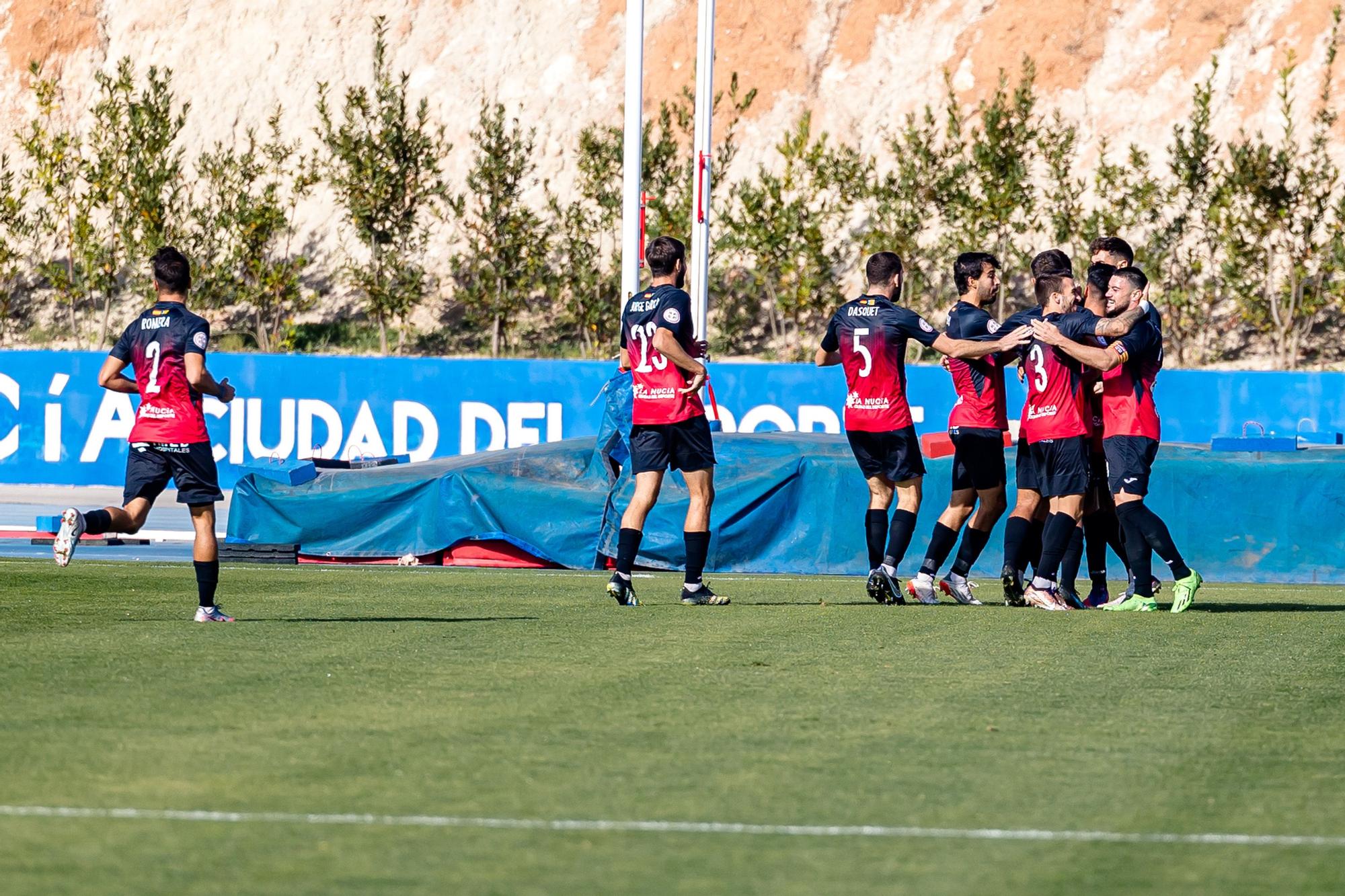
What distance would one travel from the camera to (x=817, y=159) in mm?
34656

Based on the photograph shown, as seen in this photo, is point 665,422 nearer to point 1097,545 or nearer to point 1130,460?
point 1130,460

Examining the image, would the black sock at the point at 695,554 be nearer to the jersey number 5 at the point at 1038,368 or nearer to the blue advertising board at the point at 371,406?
the jersey number 5 at the point at 1038,368

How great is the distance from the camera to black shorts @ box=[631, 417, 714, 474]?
10711 mm

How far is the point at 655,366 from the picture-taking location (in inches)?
420

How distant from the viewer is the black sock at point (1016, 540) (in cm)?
1086

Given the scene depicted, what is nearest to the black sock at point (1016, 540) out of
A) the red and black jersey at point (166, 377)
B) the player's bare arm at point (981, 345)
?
the player's bare arm at point (981, 345)

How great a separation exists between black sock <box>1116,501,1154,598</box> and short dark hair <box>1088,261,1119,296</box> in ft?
3.92

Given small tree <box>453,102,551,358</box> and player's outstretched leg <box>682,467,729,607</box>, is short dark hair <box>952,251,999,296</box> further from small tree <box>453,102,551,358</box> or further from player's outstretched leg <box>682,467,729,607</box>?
small tree <box>453,102,551,358</box>

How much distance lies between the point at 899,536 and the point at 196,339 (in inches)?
161

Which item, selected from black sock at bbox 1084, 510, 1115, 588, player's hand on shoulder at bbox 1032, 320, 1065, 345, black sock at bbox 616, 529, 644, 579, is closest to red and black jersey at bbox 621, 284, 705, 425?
black sock at bbox 616, 529, 644, 579

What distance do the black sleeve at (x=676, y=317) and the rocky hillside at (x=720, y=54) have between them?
30.4 m

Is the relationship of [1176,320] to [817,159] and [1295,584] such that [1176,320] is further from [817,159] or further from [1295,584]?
[1295,584]

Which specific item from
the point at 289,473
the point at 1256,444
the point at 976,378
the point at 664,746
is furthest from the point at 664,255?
the point at 1256,444

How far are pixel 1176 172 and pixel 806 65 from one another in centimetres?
1223
